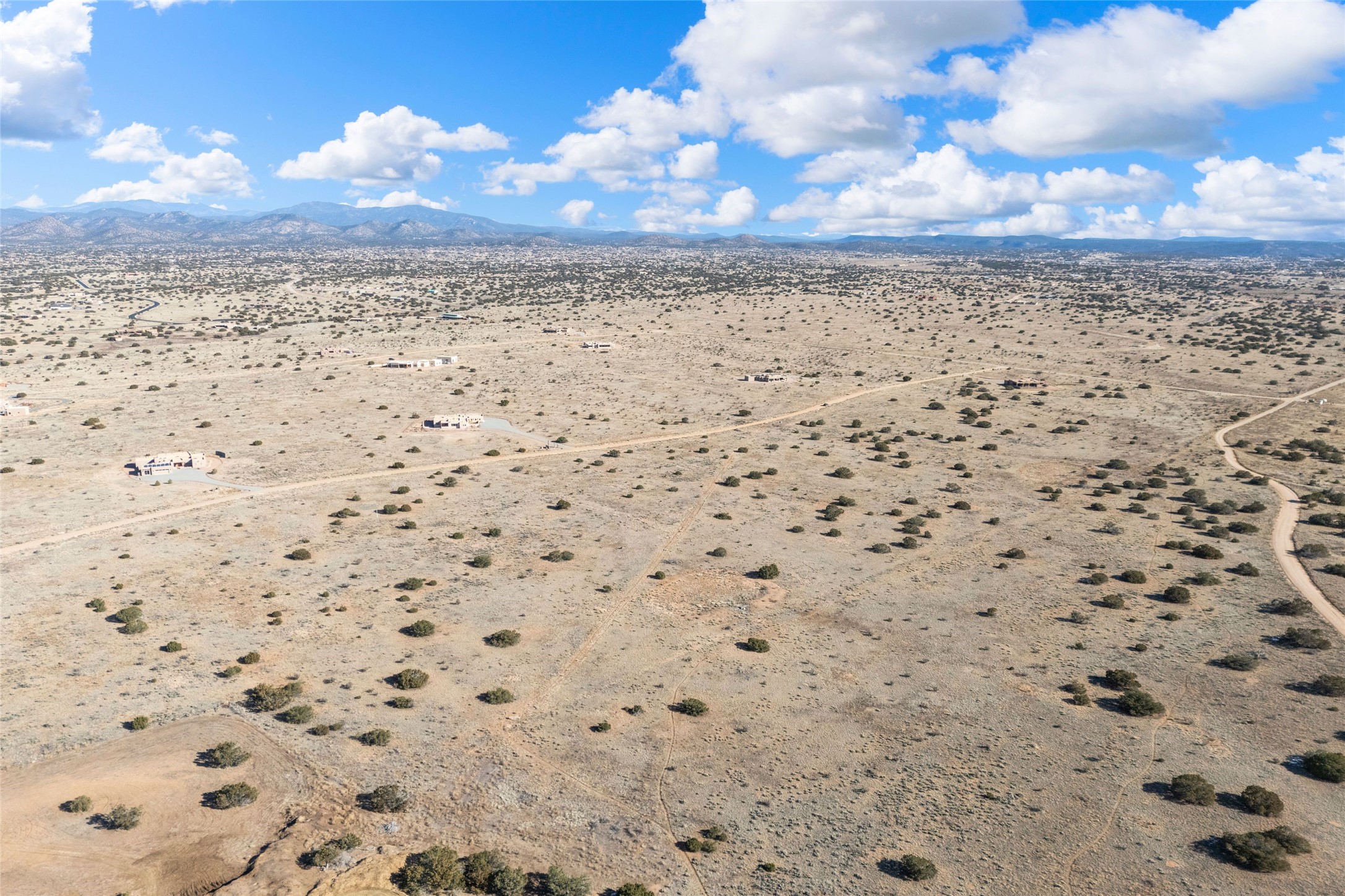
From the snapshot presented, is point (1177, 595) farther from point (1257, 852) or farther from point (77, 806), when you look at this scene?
point (77, 806)

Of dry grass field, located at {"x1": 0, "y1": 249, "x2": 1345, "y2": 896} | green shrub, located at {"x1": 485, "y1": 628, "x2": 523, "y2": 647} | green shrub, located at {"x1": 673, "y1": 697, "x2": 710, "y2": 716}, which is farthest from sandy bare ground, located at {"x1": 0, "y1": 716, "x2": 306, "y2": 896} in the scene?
green shrub, located at {"x1": 673, "y1": 697, "x2": 710, "y2": 716}

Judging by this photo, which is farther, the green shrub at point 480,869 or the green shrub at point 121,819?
the green shrub at point 121,819

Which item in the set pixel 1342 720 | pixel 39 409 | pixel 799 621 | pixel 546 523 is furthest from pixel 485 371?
pixel 1342 720

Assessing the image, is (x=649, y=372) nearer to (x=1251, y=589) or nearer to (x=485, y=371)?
(x=485, y=371)

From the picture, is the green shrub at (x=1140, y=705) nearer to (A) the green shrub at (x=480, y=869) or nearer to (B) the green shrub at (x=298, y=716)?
(A) the green shrub at (x=480, y=869)

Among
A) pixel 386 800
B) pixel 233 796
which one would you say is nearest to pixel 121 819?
pixel 233 796

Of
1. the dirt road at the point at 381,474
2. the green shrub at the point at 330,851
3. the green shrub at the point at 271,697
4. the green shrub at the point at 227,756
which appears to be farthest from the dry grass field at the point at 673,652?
the dirt road at the point at 381,474

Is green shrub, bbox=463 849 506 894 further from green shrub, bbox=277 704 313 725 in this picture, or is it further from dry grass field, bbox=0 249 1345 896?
green shrub, bbox=277 704 313 725
